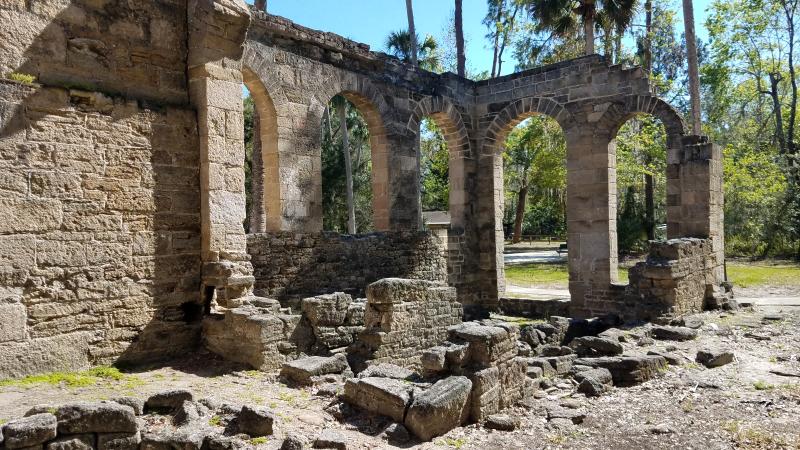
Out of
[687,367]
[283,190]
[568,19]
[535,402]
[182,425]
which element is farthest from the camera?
[568,19]

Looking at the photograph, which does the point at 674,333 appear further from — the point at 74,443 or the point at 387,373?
the point at 74,443

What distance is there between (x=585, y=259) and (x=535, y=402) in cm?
812

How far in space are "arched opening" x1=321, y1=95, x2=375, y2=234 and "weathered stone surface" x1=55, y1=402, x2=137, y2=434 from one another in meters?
19.9

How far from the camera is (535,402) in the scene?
6.48m

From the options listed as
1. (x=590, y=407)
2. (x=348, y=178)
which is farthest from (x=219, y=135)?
(x=348, y=178)

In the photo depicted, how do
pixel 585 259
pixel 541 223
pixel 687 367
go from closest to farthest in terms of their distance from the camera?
pixel 687 367, pixel 585 259, pixel 541 223

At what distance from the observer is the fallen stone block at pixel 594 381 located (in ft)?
22.7

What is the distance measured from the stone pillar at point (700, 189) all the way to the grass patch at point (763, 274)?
4.94 meters

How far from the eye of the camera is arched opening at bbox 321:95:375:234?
27.0 m

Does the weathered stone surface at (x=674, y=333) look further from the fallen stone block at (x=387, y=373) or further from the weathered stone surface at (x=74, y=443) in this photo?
the weathered stone surface at (x=74, y=443)

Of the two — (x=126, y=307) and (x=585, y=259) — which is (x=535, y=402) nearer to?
(x=126, y=307)

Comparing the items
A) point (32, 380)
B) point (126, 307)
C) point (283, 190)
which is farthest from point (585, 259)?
point (32, 380)

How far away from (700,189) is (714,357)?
577 cm

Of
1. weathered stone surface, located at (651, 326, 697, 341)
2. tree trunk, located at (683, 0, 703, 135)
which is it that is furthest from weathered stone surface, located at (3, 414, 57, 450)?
tree trunk, located at (683, 0, 703, 135)
